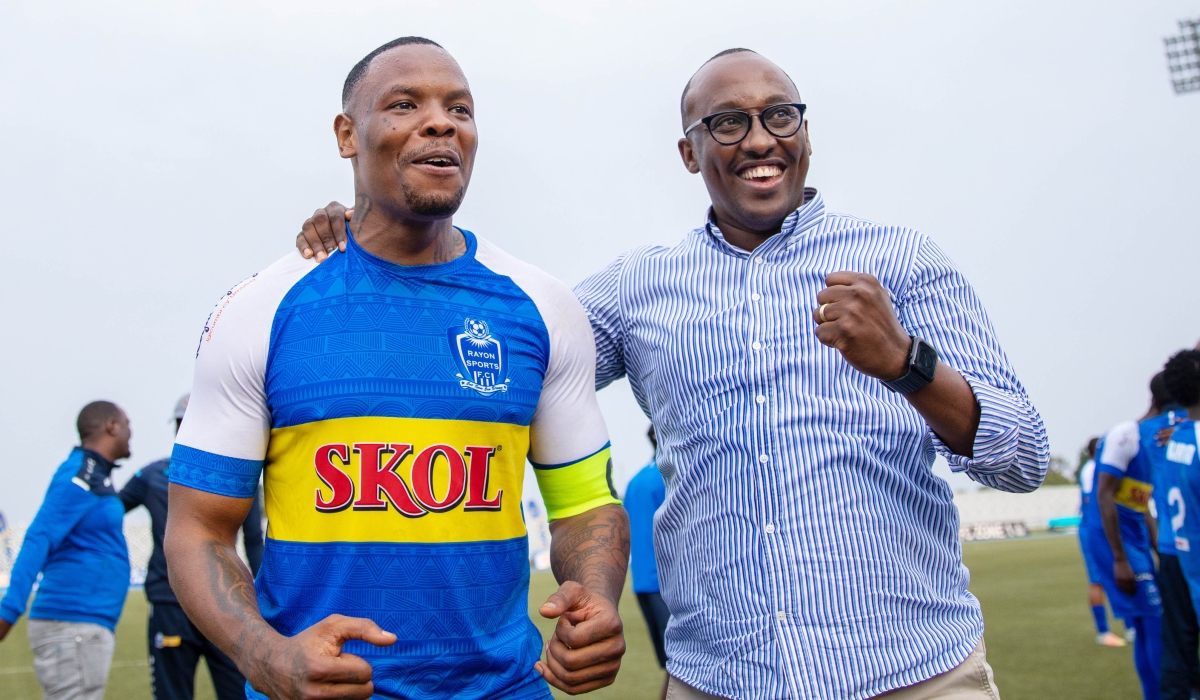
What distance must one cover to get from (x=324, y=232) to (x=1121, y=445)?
7408 mm

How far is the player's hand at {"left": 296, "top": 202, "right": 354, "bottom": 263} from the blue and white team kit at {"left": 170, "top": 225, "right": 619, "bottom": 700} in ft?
0.29

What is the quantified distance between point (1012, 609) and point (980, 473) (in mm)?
12934

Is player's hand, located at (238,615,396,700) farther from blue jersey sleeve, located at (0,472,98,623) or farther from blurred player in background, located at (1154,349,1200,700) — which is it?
blurred player in background, located at (1154,349,1200,700)

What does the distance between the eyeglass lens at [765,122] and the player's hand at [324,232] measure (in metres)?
1.04

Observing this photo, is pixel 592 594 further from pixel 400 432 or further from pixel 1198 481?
pixel 1198 481

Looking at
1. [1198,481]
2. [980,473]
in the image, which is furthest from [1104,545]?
[980,473]

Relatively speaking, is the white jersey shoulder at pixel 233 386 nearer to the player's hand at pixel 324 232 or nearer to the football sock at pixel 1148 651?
the player's hand at pixel 324 232

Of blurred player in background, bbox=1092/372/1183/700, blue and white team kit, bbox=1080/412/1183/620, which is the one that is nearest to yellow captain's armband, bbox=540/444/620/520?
blurred player in background, bbox=1092/372/1183/700

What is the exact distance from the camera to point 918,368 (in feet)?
7.35

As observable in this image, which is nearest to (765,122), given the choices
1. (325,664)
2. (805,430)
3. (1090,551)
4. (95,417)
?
(805,430)

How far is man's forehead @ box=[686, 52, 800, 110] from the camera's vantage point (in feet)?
9.56

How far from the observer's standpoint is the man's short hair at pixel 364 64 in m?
2.62

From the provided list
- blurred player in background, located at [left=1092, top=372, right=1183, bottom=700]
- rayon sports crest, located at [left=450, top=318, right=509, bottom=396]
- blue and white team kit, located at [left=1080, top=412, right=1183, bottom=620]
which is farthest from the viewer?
blue and white team kit, located at [left=1080, top=412, right=1183, bottom=620]

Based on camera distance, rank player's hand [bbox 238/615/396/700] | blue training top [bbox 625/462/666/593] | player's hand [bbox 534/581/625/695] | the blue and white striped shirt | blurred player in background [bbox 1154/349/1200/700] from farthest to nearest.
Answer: blue training top [bbox 625/462/666/593] → blurred player in background [bbox 1154/349/1200/700] → the blue and white striped shirt → player's hand [bbox 534/581/625/695] → player's hand [bbox 238/615/396/700]
